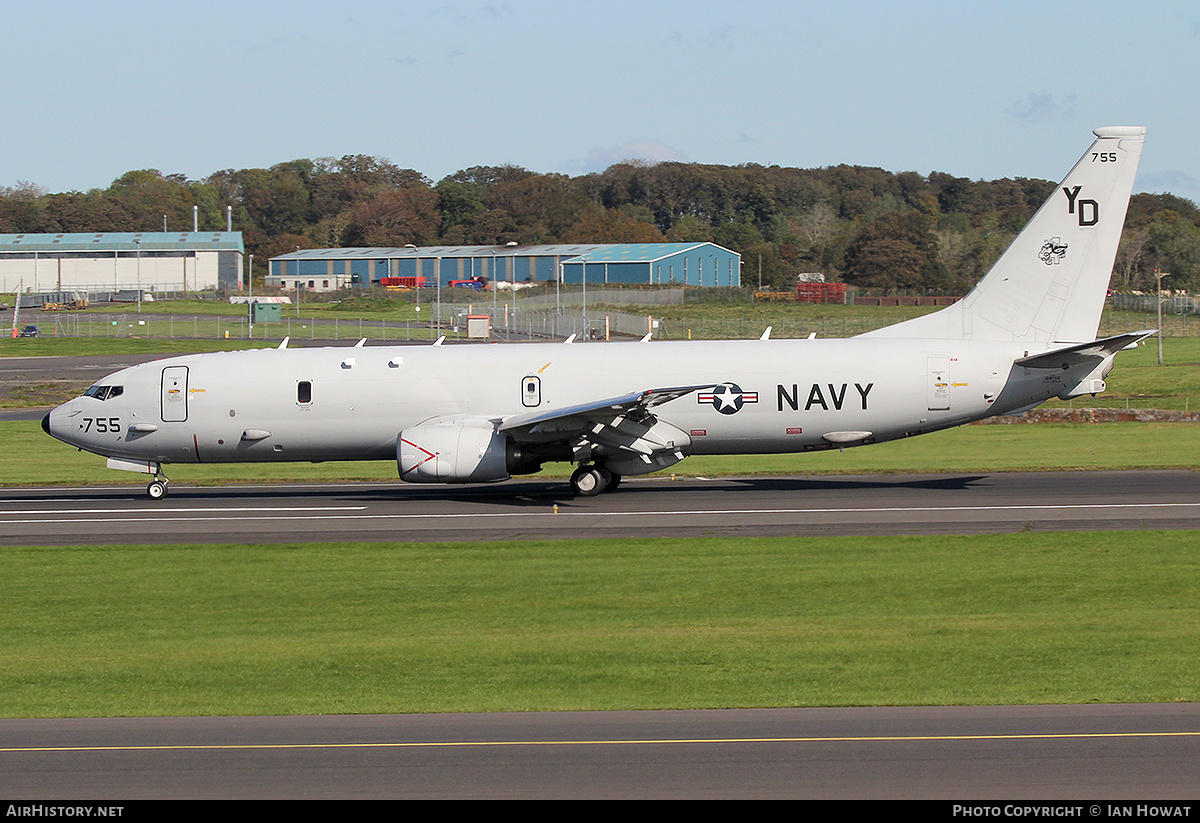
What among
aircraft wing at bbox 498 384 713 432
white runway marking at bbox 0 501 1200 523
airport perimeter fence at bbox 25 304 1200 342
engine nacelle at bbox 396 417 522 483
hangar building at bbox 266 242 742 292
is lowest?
white runway marking at bbox 0 501 1200 523

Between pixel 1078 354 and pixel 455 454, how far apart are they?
50.1 feet

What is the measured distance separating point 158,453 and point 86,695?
741 inches

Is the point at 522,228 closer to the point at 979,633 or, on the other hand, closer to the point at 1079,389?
the point at 1079,389

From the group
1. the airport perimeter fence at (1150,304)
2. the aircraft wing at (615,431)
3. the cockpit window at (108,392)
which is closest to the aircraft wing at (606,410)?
the aircraft wing at (615,431)

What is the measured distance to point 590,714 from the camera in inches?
521

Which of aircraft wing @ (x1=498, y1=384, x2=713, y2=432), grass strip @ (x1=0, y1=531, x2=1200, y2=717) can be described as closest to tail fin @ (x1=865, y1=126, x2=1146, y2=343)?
aircraft wing @ (x1=498, y1=384, x2=713, y2=432)

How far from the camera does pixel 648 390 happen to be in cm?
3091

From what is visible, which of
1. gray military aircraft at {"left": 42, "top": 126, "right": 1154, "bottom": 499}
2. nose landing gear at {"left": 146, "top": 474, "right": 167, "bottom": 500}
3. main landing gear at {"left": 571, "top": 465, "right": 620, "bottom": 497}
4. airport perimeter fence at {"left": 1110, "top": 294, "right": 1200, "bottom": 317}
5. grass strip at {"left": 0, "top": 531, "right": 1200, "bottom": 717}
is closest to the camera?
grass strip at {"left": 0, "top": 531, "right": 1200, "bottom": 717}

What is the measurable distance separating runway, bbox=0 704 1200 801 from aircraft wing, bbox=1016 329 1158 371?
56.2ft

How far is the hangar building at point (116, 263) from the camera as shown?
162 meters

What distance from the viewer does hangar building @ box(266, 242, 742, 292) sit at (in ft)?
447

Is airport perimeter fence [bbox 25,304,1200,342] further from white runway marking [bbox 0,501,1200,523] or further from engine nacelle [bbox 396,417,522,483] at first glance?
white runway marking [bbox 0,501,1200,523]

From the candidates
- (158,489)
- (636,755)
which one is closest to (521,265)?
(158,489)

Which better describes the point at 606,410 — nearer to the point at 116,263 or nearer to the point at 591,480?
the point at 591,480
